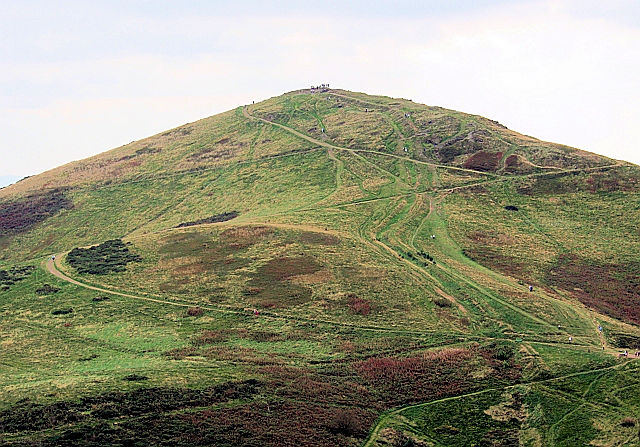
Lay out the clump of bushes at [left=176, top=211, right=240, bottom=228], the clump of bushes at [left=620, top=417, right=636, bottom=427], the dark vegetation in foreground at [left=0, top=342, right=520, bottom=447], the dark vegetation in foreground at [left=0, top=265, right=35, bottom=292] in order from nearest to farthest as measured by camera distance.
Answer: the dark vegetation in foreground at [left=0, top=342, right=520, bottom=447], the clump of bushes at [left=620, top=417, right=636, bottom=427], the dark vegetation in foreground at [left=0, top=265, right=35, bottom=292], the clump of bushes at [left=176, top=211, right=240, bottom=228]

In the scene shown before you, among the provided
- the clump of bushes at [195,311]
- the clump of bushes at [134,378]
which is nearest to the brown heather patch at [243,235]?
the clump of bushes at [195,311]

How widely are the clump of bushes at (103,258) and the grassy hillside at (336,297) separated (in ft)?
1.65

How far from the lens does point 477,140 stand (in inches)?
5664

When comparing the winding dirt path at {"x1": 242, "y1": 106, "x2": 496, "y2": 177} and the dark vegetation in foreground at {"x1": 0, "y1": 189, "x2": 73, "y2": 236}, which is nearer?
the winding dirt path at {"x1": 242, "y1": 106, "x2": 496, "y2": 177}

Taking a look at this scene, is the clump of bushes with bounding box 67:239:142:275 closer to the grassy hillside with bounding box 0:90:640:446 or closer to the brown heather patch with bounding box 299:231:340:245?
the grassy hillside with bounding box 0:90:640:446

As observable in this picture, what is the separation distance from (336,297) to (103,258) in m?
45.6

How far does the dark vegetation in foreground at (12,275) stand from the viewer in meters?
90.2

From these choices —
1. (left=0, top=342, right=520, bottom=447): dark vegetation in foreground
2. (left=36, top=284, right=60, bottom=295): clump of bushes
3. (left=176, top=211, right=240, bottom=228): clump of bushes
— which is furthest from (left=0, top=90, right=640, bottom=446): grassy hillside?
(left=176, top=211, right=240, bottom=228): clump of bushes

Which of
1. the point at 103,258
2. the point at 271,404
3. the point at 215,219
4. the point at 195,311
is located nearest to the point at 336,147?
the point at 215,219

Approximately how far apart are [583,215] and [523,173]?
856 inches

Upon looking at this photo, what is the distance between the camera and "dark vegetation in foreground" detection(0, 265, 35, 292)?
90.2 metres

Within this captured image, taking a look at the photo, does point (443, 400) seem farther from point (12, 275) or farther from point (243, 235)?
point (12, 275)

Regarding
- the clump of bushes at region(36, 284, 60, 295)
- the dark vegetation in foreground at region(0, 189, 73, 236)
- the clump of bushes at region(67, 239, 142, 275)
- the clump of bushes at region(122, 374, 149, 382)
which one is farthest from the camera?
the dark vegetation in foreground at region(0, 189, 73, 236)

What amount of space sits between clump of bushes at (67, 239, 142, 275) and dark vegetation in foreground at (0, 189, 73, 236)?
36.6m
